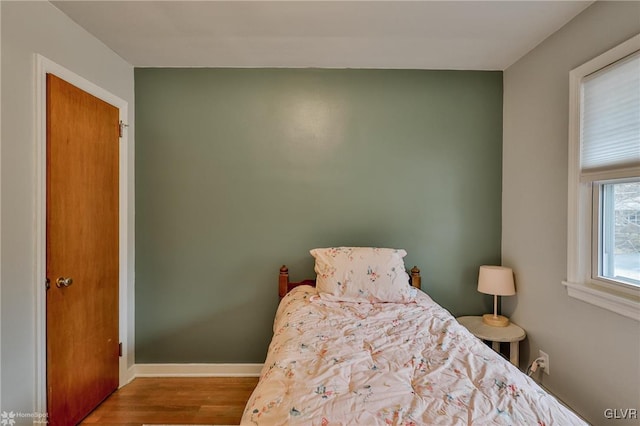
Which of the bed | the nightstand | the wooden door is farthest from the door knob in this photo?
the nightstand

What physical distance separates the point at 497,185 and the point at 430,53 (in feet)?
4.07

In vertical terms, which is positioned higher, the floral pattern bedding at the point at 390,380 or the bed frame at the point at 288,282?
the bed frame at the point at 288,282

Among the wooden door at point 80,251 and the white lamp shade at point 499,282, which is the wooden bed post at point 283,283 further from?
the white lamp shade at point 499,282

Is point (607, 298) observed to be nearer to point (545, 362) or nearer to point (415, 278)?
point (545, 362)

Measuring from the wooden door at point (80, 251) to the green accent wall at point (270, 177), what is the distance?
1.01 feet

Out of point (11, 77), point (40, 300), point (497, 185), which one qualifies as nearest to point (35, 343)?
point (40, 300)

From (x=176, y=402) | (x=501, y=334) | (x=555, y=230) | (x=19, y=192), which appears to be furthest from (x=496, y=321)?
(x=19, y=192)

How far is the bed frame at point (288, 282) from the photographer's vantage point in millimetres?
2332

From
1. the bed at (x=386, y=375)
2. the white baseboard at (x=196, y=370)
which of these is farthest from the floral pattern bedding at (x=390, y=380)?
the white baseboard at (x=196, y=370)

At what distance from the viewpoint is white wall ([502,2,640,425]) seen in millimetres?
1518

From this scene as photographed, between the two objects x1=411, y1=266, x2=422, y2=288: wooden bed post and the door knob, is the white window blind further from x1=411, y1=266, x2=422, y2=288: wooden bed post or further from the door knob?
the door knob

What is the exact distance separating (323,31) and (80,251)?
7.07 feet

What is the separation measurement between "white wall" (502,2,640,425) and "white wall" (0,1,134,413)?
3.12m

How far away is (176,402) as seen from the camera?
2078 millimetres
